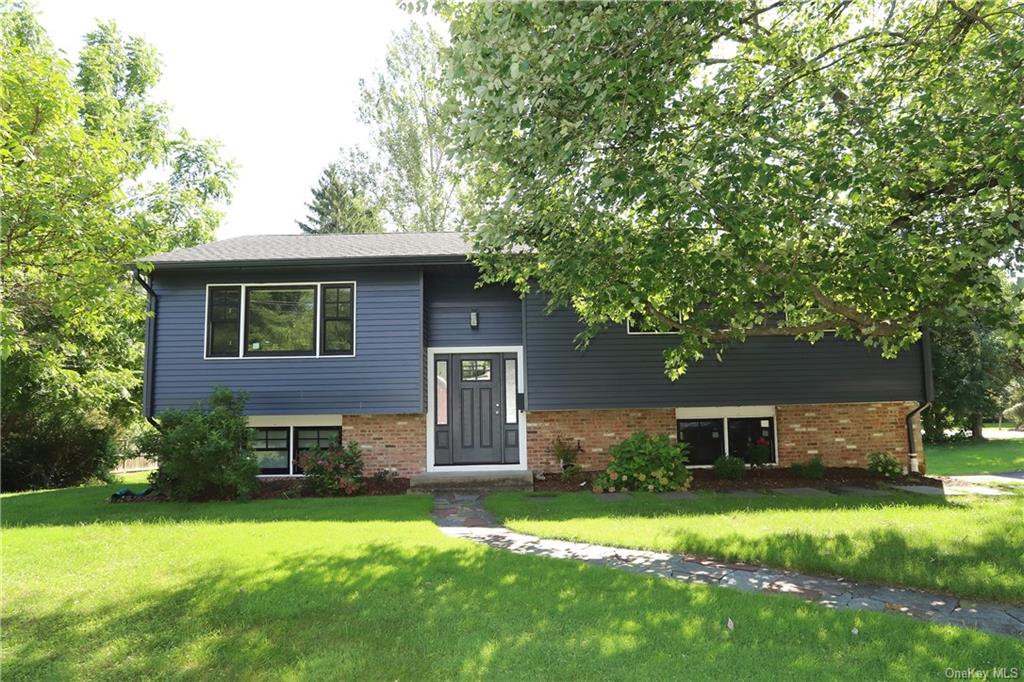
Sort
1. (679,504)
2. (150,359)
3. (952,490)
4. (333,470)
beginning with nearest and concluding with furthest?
(679,504), (952,490), (333,470), (150,359)

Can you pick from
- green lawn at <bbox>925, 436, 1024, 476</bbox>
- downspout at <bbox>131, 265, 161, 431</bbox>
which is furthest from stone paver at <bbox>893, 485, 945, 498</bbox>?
downspout at <bbox>131, 265, 161, 431</bbox>

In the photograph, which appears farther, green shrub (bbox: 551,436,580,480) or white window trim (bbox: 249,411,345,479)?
white window trim (bbox: 249,411,345,479)

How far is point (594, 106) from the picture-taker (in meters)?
5.27

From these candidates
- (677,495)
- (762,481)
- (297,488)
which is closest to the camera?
(677,495)

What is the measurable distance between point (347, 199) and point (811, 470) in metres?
23.9

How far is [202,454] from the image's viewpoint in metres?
9.85

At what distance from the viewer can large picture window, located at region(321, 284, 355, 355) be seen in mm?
11969

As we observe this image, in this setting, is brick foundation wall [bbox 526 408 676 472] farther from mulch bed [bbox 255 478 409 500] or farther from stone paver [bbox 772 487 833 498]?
mulch bed [bbox 255 478 409 500]

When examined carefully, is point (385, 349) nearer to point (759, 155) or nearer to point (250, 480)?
point (250, 480)

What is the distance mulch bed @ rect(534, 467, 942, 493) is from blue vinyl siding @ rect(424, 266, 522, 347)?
2.92 meters

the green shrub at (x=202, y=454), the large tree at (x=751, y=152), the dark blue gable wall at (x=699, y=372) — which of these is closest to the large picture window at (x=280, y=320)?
the green shrub at (x=202, y=454)

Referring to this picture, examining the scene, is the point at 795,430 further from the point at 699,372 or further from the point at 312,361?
the point at 312,361

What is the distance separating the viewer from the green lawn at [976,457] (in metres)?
17.0

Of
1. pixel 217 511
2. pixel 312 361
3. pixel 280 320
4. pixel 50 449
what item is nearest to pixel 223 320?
pixel 280 320
